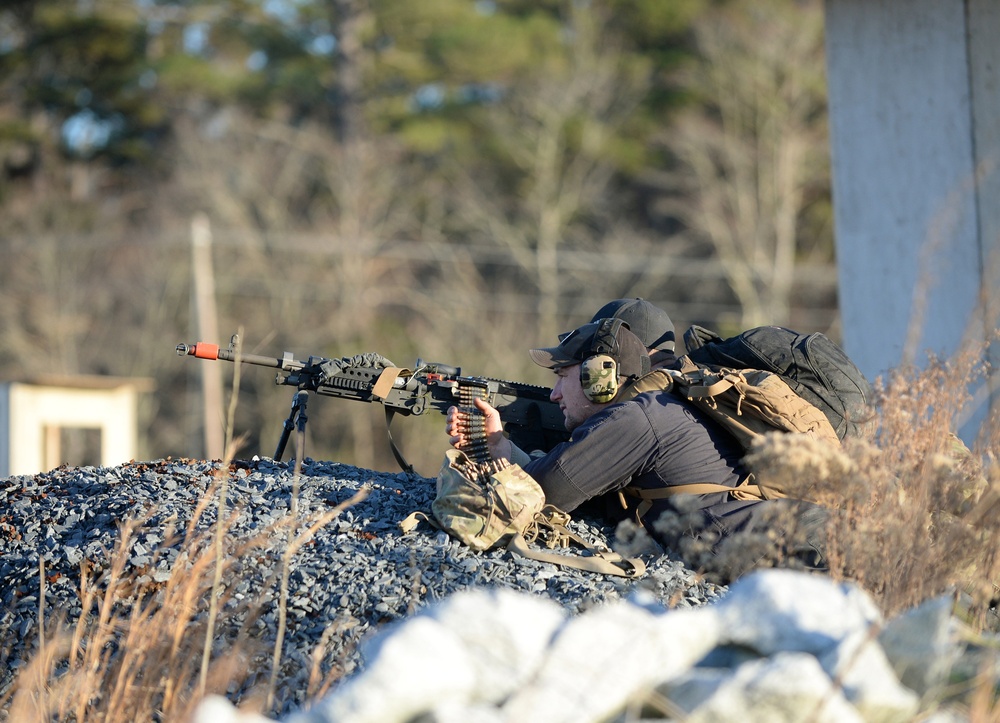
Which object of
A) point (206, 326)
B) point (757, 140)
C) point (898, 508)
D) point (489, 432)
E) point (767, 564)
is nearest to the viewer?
point (898, 508)

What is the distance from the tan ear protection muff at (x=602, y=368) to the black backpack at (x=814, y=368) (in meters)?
0.43

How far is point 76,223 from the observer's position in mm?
33312

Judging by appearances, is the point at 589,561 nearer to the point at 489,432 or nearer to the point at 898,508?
the point at 489,432

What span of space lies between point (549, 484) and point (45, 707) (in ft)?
6.36

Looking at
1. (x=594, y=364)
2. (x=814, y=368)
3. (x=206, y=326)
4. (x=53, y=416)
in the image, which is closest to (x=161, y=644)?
(x=594, y=364)

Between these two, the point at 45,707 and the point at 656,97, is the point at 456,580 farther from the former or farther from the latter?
the point at 656,97

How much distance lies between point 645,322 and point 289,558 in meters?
2.17

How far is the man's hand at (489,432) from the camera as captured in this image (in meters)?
5.10

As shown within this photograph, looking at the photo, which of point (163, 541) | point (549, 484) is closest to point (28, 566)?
point (163, 541)

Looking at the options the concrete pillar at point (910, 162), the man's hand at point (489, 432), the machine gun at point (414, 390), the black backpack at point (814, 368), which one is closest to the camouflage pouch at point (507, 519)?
the man's hand at point (489, 432)

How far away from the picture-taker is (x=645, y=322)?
5594 mm

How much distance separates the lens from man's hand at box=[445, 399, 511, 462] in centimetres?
510

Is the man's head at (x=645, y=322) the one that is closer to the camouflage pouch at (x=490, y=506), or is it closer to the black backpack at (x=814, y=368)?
the black backpack at (x=814, y=368)

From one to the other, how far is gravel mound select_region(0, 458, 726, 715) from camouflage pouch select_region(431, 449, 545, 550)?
2.7 inches
